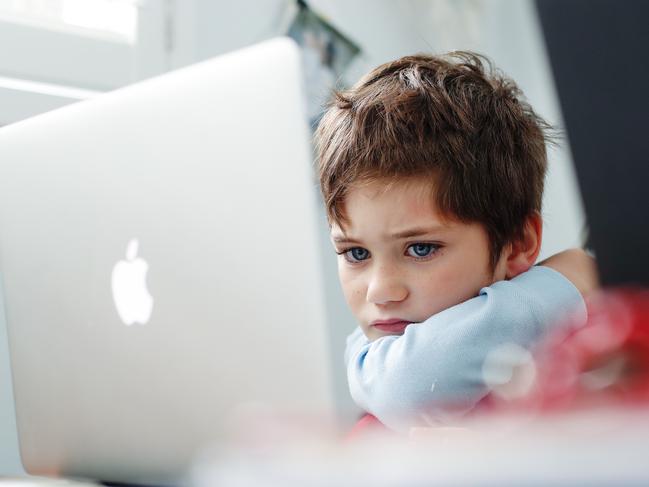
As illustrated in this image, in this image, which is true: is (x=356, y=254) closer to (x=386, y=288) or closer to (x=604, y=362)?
(x=386, y=288)

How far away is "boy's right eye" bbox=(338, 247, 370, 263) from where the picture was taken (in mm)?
→ 722

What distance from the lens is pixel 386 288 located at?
68 centimetres

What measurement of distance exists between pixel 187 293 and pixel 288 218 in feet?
0.42

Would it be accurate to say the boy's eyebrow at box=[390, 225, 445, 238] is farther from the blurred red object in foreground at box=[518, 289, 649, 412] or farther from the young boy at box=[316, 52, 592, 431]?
the blurred red object in foreground at box=[518, 289, 649, 412]

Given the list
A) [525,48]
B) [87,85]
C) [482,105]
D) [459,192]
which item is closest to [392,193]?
[459,192]

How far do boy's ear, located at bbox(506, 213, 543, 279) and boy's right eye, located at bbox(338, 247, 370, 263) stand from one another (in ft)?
0.58

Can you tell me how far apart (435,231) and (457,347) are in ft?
0.55

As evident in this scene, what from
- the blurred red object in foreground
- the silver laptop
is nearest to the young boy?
the silver laptop

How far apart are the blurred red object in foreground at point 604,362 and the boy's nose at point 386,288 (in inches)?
18.5

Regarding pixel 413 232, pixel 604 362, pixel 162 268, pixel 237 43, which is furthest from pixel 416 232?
pixel 237 43

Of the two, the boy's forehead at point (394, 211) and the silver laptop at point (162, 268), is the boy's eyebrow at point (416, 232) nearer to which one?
the boy's forehead at point (394, 211)

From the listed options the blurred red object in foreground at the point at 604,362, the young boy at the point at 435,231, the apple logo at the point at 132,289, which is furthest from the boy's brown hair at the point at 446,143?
the blurred red object in foreground at the point at 604,362

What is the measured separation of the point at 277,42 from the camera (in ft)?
1.82

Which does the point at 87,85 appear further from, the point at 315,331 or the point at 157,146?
the point at 315,331
